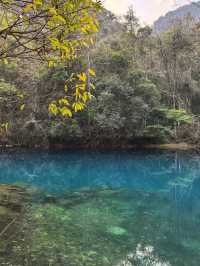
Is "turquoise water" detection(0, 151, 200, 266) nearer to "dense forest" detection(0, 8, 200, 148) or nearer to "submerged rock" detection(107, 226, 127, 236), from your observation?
"submerged rock" detection(107, 226, 127, 236)

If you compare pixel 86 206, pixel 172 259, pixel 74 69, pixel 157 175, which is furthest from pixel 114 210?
pixel 74 69

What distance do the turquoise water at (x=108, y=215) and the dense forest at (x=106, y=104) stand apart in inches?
140

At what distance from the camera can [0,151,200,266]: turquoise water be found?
464 cm

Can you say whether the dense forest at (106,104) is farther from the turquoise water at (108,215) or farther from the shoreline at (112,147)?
the turquoise water at (108,215)

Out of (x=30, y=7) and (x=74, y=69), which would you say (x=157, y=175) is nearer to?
(x=74, y=69)

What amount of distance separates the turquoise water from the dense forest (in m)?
3.56

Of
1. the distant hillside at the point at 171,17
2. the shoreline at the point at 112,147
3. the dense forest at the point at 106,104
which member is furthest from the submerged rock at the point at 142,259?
the distant hillside at the point at 171,17

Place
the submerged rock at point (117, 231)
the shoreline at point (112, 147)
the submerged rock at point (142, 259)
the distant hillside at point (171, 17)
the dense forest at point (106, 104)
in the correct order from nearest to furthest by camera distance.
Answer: the submerged rock at point (142, 259)
the submerged rock at point (117, 231)
the dense forest at point (106, 104)
the shoreline at point (112, 147)
the distant hillside at point (171, 17)

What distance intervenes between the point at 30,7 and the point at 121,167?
13061mm

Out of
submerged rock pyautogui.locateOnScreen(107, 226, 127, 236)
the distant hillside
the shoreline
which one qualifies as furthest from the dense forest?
submerged rock pyautogui.locateOnScreen(107, 226, 127, 236)

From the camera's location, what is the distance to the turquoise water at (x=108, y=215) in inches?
183

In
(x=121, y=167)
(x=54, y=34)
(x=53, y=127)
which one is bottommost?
(x=121, y=167)

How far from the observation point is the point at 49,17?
1884mm

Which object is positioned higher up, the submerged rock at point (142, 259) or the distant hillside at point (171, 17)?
the distant hillside at point (171, 17)
